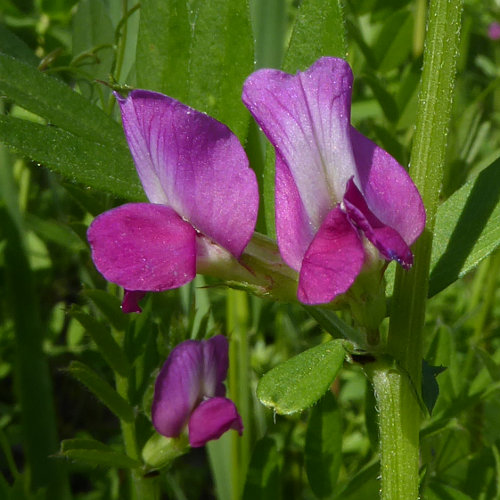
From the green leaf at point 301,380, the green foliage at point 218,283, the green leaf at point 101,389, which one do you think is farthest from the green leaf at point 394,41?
the green leaf at point 301,380

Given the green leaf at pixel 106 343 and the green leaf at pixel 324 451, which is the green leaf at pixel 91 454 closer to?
the green leaf at pixel 106 343

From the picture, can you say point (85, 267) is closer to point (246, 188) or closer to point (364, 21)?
point (246, 188)

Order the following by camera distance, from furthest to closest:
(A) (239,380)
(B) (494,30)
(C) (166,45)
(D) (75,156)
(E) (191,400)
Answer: (B) (494,30), (A) (239,380), (E) (191,400), (C) (166,45), (D) (75,156)

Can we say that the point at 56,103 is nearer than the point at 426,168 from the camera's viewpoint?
No

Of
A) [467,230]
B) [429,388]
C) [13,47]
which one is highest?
[13,47]

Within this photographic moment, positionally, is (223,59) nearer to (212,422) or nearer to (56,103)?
(56,103)

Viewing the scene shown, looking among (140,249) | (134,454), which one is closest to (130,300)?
(140,249)
